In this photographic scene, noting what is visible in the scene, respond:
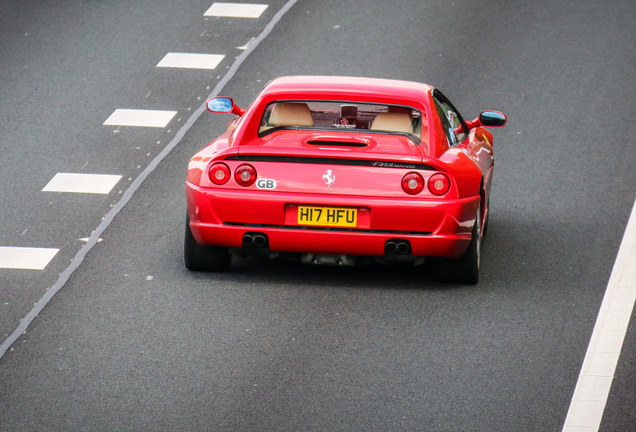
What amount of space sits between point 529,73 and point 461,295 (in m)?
7.42

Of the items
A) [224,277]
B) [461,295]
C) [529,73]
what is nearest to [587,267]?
[461,295]

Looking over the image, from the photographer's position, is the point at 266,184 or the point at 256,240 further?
the point at 256,240

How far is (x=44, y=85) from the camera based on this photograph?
1580 centimetres

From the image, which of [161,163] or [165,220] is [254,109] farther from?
[161,163]

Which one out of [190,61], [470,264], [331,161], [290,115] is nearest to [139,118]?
[190,61]

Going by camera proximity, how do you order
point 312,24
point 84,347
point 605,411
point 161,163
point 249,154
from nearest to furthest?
point 605,411
point 84,347
point 249,154
point 161,163
point 312,24

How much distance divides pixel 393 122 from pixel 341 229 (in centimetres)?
105

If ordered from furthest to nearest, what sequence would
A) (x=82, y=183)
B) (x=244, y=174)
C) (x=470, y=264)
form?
1. (x=82, y=183)
2. (x=470, y=264)
3. (x=244, y=174)

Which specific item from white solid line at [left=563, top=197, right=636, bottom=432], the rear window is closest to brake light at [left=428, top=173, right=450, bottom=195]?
the rear window

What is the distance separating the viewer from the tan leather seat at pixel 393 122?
998 centimetres

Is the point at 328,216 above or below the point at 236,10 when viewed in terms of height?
above

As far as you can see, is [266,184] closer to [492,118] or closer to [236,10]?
[492,118]

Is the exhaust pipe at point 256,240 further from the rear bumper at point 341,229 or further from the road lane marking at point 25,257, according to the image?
the road lane marking at point 25,257

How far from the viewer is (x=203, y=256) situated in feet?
32.8
